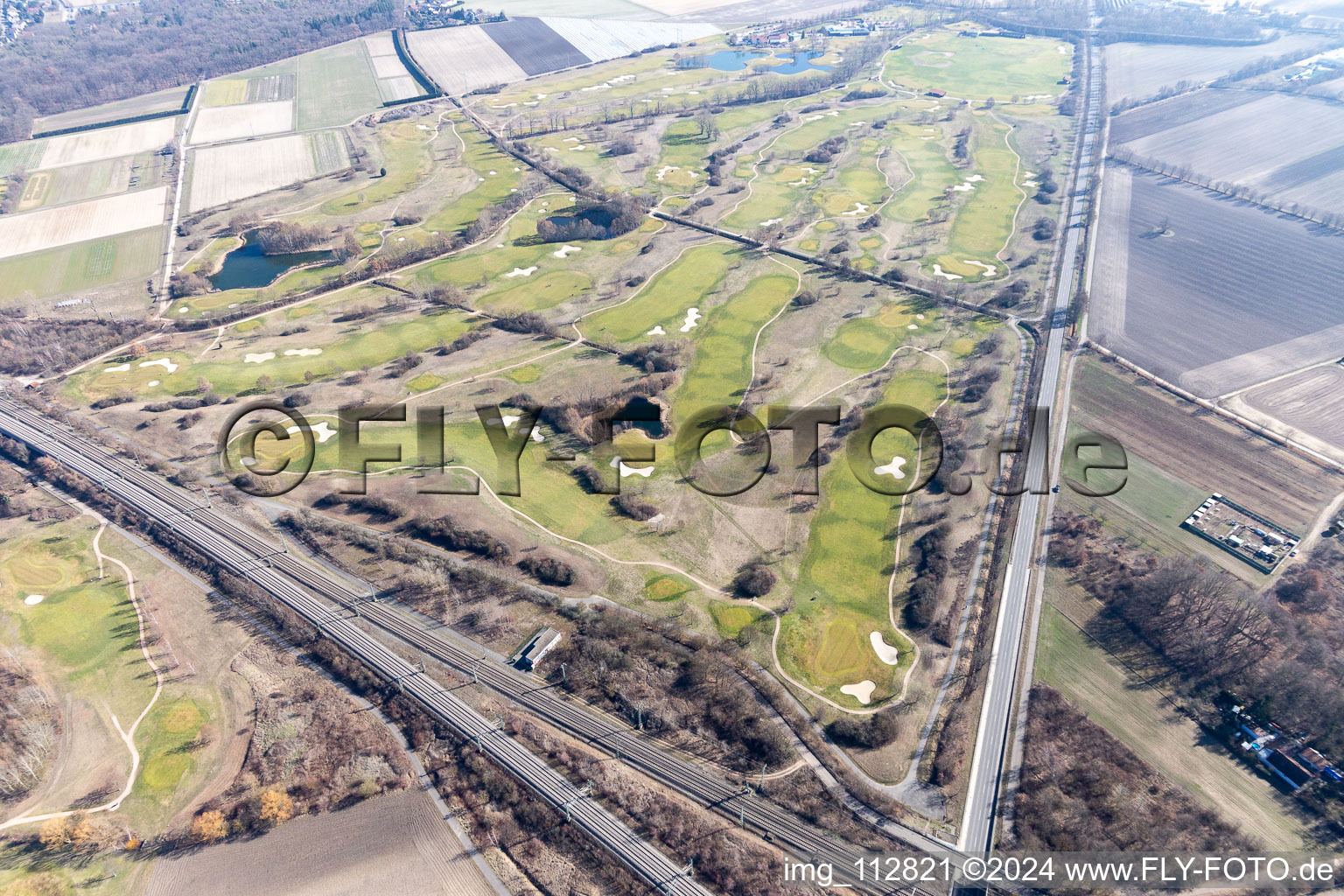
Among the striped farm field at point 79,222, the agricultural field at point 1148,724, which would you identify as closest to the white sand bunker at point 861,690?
the agricultural field at point 1148,724

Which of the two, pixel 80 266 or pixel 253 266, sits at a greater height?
pixel 80 266

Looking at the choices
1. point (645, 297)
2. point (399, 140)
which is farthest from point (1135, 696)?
point (399, 140)

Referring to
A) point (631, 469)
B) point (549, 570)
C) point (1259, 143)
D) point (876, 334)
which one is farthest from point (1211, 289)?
point (549, 570)

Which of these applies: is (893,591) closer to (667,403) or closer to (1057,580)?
(1057,580)

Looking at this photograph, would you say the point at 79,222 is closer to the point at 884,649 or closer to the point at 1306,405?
the point at 884,649

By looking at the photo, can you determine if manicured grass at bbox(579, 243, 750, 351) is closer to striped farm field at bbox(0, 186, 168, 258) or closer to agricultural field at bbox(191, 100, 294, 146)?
striped farm field at bbox(0, 186, 168, 258)

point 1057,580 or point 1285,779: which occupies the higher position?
point 1057,580

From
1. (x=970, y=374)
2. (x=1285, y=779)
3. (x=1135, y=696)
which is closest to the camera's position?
(x=1285, y=779)
